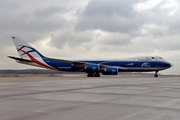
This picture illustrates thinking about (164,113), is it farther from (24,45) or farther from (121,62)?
(24,45)

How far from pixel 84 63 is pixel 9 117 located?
1469 inches

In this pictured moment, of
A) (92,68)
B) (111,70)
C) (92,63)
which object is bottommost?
(111,70)

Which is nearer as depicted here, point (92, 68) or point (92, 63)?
point (92, 68)

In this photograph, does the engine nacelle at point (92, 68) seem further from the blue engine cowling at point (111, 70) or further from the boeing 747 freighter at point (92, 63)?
the blue engine cowling at point (111, 70)

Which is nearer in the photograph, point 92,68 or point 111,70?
point 111,70

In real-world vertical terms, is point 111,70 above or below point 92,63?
below

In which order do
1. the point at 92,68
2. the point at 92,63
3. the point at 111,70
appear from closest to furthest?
the point at 111,70 → the point at 92,68 → the point at 92,63

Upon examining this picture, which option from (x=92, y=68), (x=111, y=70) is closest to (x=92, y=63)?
(x=92, y=68)

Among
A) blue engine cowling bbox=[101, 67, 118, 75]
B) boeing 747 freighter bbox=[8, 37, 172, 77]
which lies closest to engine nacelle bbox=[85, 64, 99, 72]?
boeing 747 freighter bbox=[8, 37, 172, 77]

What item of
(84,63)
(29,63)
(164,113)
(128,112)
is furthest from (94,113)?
(29,63)

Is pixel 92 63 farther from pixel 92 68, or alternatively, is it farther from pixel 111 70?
pixel 111 70

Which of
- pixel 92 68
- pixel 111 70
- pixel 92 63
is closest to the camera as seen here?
pixel 111 70

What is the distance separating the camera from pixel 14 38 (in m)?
44.9

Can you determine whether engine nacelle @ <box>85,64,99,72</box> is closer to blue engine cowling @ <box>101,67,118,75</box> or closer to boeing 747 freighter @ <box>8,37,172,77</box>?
boeing 747 freighter @ <box>8,37,172,77</box>
